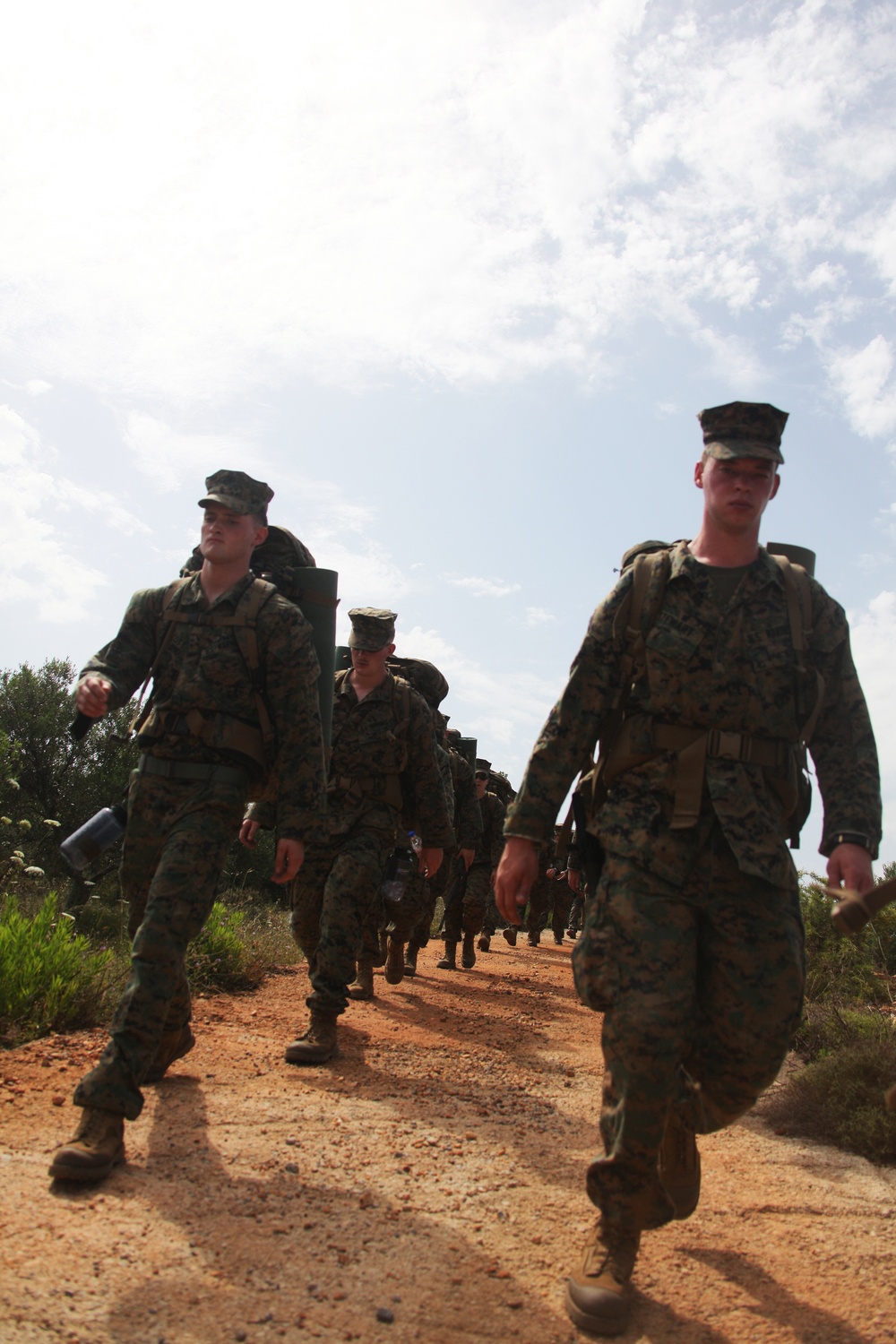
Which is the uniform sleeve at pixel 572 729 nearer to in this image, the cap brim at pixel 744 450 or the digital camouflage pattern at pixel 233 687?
the cap brim at pixel 744 450

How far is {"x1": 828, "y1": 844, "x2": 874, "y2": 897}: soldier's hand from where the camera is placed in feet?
10.6

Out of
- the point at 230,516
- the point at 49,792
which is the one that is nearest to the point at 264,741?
the point at 230,516

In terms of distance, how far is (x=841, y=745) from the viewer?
342cm

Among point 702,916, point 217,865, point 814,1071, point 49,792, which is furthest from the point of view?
point 49,792

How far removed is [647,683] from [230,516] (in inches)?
88.7

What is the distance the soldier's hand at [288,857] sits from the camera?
14.6ft

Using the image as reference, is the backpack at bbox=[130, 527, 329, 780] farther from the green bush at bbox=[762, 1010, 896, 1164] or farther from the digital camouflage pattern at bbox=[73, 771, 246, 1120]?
the green bush at bbox=[762, 1010, 896, 1164]

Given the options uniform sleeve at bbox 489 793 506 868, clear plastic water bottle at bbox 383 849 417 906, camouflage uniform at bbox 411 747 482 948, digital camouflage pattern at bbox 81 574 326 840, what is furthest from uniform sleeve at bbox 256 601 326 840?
uniform sleeve at bbox 489 793 506 868

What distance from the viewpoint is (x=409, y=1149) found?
441cm

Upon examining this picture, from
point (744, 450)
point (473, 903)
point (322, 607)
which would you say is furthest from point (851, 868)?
point (473, 903)

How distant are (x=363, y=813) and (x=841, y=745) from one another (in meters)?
3.92

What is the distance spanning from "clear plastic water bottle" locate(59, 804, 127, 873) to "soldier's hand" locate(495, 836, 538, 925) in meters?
1.76

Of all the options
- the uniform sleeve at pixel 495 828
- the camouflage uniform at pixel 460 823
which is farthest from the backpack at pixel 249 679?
the uniform sleeve at pixel 495 828

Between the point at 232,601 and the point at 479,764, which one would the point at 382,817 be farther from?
the point at 479,764
